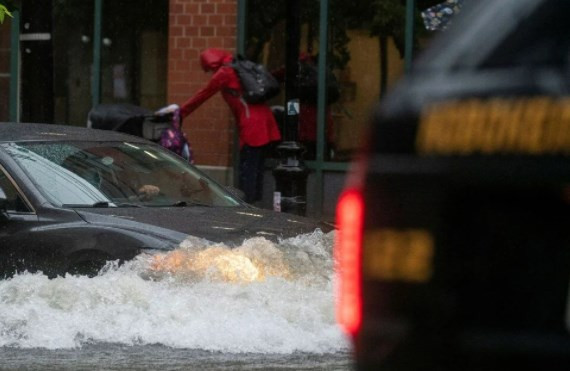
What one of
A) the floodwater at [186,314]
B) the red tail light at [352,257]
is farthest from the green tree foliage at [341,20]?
the red tail light at [352,257]

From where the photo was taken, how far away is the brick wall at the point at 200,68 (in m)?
16.3

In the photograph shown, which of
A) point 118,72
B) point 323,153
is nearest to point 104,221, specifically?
point 323,153

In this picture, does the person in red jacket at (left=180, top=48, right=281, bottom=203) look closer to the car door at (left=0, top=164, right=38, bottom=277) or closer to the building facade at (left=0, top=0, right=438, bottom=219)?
the building facade at (left=0, top=0, right=438, bottom=219)

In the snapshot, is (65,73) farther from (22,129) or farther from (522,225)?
(522,225)

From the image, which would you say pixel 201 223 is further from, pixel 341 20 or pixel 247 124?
pixel 341 20

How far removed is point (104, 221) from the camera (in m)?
8.34

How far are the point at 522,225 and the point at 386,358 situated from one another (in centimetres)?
43

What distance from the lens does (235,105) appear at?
15.0 meters

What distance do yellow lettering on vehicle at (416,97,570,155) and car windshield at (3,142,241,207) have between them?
5794 millimetres

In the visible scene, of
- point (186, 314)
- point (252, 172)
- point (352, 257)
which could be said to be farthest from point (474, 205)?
point (252, 172)

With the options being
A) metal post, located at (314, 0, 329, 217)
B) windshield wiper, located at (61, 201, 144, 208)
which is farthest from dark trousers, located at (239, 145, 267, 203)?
windshield wiper, located at (61, 201, 144, 208)

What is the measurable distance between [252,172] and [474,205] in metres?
12.1

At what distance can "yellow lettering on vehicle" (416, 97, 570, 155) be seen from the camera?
2.96 metres

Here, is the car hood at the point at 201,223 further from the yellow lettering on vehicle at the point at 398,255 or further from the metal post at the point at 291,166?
the yellow lettering on vehicle at the point at 398,255
